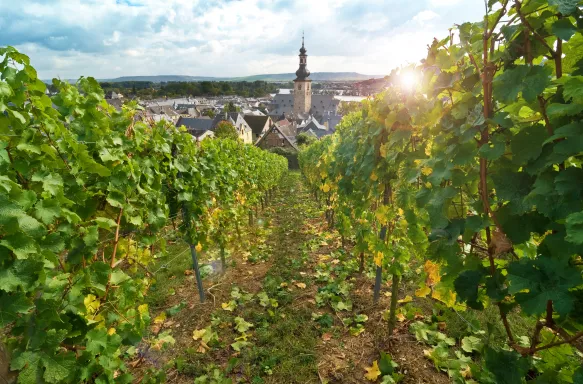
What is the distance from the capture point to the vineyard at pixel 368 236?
52.9 inches

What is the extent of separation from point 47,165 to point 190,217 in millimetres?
2919

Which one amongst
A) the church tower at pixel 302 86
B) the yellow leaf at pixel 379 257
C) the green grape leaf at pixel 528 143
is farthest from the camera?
the church tower at pixel 302 86

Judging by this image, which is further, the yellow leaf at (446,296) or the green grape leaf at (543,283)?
the yellow leaf at (446,296)

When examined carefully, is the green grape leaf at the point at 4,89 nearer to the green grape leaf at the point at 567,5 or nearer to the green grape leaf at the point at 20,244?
the green grape leaf at the point at 20,244

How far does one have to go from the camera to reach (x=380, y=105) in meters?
3.04

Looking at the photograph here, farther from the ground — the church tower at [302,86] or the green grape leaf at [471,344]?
the church tower at [302,86]

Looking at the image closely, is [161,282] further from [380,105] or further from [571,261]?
[571,261]

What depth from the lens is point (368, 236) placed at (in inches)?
152

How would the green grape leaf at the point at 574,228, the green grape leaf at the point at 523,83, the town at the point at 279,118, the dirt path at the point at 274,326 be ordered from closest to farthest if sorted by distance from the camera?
the green grape leaf at the point at 574,228 → the green grape leaf at the point at 523,83 → the dirt path at the point at 274,326 → the town at the point at 279,118

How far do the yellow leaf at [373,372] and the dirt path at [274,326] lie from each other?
93mm

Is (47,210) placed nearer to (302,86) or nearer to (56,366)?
(56,366)

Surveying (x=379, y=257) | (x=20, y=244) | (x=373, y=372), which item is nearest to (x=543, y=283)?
(x=20, y=244)

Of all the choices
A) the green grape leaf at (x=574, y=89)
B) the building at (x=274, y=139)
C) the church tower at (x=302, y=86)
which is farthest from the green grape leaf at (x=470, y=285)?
the church tower at (x=302, y=86)

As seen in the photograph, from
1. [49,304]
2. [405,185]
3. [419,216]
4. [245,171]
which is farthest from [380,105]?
[245,171]
